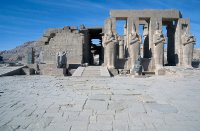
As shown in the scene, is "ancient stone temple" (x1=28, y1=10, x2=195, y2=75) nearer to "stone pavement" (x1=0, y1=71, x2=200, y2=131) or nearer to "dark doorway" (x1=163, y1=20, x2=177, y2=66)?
"dark doorway" (x1=163, y1=20, x2=177, y2=66)

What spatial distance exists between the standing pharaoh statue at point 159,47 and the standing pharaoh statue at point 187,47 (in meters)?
1.98

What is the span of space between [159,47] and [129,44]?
95.9 inches

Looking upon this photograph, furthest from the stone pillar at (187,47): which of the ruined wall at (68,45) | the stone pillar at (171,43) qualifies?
the ruined wall at (68,45)

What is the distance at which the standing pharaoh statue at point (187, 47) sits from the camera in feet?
65.1

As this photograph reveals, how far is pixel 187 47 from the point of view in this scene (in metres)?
20.0

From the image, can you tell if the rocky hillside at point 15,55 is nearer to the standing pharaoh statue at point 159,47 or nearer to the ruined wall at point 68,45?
the ruined wall at point 68,45

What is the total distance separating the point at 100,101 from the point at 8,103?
2075 mm

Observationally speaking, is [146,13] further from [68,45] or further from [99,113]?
[99,113]

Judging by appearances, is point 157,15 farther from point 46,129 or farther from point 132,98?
point 46,129

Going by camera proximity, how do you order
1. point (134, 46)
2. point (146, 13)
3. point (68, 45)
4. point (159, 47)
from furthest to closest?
point (68, 45) < point (146, 13) < point (159, 47) < point (134, 46)

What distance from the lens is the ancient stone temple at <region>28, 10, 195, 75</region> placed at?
18.6 metres

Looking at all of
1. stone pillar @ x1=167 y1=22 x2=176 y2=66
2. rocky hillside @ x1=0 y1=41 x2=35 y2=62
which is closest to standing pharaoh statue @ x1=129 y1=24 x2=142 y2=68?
stone pillar @ x1=167 y1=22 x2=176 y2=66

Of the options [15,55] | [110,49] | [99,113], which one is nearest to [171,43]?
[110,49]

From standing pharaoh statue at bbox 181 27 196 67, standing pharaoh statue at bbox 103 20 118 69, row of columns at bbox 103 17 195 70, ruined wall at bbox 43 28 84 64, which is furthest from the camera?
ruined wall at bbox 43 28 84 64
